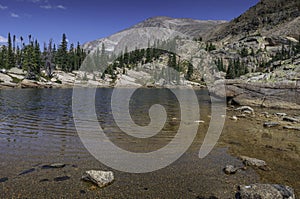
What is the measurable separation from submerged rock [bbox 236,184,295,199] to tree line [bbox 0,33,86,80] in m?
97.6

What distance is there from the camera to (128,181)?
27.4 feet

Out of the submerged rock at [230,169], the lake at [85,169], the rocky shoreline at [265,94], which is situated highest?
the rocky shoreline at [265,94]

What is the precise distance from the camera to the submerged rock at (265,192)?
271 inches

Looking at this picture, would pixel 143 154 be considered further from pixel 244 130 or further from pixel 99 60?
pixel 99 60

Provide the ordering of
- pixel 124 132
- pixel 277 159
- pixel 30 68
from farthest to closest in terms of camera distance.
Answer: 1. pixel 30 68
2. pixel 124 132
3. pixel 277 159

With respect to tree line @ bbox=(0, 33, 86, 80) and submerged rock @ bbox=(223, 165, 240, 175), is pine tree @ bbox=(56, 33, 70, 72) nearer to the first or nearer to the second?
tree line @ bbox=(0, 33, 86, 80)

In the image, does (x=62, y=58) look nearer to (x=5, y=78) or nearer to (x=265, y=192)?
(x=5, y=78)

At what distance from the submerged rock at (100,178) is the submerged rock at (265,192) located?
15.2ft

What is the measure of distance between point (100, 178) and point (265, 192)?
5.72 metres

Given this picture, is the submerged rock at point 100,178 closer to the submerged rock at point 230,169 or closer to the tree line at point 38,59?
the submerged rock at point 230,169

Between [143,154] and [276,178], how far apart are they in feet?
20.9

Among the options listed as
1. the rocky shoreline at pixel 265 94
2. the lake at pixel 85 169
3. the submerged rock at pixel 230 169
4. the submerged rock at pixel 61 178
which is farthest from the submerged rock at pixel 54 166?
the rocky shoreline at pixel 265 94

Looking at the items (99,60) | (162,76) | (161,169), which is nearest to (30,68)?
(99,60)

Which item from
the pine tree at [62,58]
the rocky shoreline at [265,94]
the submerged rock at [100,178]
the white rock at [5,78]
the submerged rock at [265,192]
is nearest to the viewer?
the submerged rock at [265,192]
